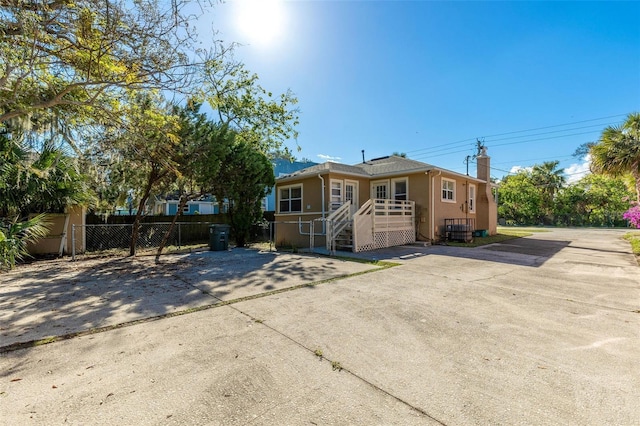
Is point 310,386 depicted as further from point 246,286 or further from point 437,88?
point 437,88

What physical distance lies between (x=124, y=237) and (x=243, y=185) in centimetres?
652

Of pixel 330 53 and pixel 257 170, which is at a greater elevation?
pixel 330 53

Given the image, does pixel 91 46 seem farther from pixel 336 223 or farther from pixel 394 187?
pixel 394 187

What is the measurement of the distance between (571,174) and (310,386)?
4439cm

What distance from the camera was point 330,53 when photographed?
10.7 meters

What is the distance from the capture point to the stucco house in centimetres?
1155

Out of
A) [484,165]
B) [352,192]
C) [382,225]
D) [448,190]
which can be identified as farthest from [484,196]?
[382,225]

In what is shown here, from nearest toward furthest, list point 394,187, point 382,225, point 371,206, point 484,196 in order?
point 371,206 → point 382,225 → point 394,187 → point 484,196

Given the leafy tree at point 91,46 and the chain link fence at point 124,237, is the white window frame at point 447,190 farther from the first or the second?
the chain link fence at point 124,237

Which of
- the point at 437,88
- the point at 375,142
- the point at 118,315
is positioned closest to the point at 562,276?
the point at 118,315

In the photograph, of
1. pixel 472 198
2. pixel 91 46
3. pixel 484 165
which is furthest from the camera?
pixel 484 165

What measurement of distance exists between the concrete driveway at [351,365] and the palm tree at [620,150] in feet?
38.0

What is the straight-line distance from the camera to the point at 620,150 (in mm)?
12719

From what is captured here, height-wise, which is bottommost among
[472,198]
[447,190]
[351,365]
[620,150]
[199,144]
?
[351,365]
